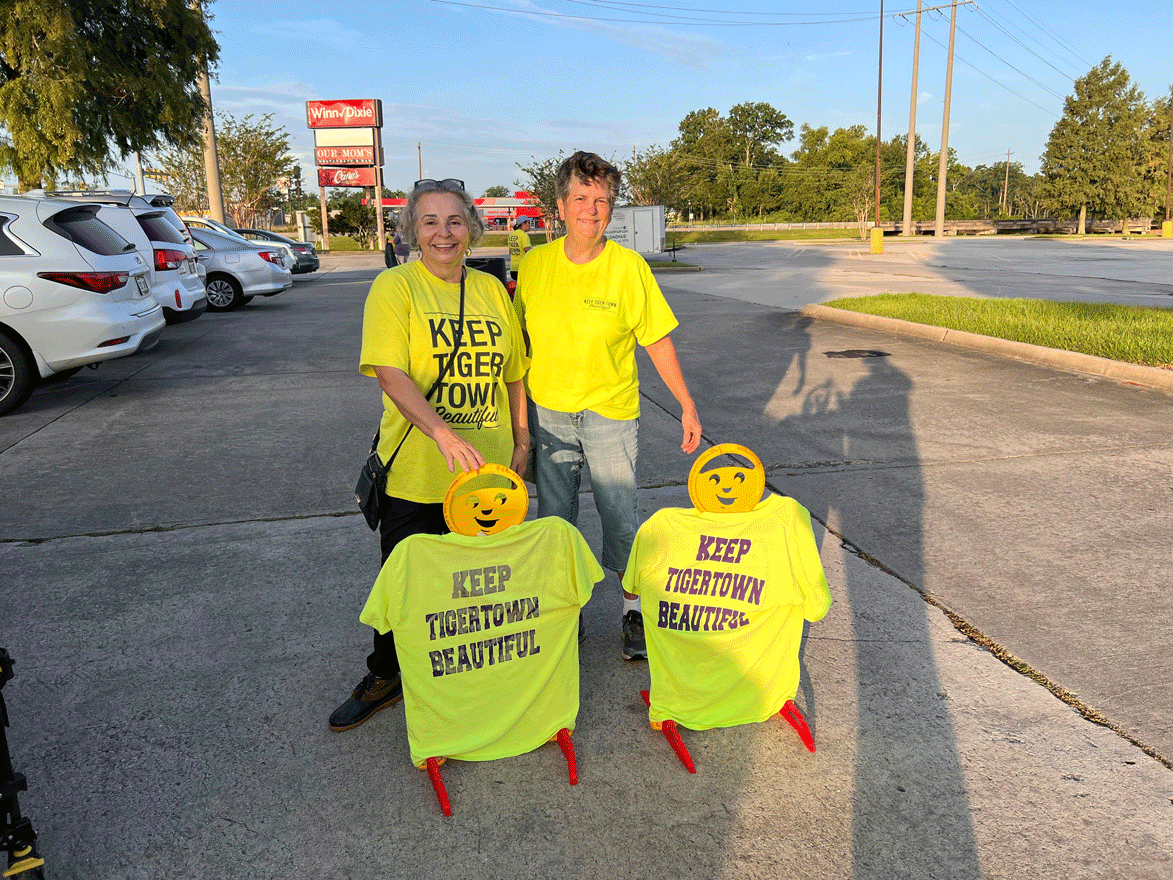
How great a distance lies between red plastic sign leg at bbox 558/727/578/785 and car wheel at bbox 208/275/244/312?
1590 centimetres

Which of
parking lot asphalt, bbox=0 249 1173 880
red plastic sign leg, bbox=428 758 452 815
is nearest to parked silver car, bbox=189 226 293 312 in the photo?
parking lot asphalt, bbox=0 249 1173 880

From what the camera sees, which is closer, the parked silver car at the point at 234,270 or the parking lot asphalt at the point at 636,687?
the parking lot asphalt at the point at 636,687

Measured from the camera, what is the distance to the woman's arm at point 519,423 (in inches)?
117

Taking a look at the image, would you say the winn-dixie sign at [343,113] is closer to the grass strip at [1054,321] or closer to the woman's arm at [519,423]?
the grass strip at [1054,321]

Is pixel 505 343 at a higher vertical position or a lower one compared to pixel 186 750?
higher

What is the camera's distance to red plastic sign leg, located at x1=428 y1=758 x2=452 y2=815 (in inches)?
92.9

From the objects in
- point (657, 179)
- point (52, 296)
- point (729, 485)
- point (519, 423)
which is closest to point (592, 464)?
point (519, 423)

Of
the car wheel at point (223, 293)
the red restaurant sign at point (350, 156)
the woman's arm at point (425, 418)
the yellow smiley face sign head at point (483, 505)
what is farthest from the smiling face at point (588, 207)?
the red restaurant sign at point (350, 156)

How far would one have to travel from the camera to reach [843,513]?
470 centimetres

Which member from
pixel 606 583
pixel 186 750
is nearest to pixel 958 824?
pixel 606 583

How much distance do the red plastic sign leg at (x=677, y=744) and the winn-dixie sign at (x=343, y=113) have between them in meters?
57.6

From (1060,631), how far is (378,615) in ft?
8.78

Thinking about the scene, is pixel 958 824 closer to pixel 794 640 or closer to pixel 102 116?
pixel 794 640

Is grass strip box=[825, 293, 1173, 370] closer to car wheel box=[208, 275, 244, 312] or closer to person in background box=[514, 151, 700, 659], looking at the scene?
person in background box=[514, 151, 700, 659]
